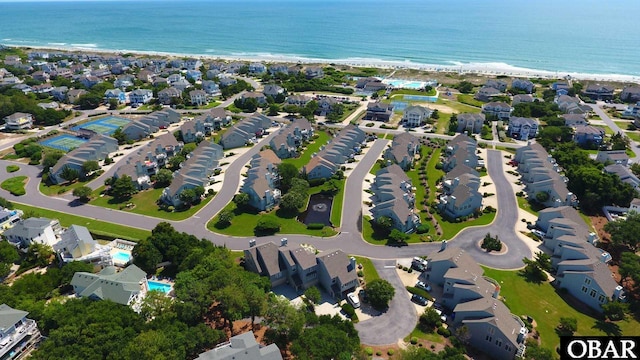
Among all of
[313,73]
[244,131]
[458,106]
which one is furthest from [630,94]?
[244,131]

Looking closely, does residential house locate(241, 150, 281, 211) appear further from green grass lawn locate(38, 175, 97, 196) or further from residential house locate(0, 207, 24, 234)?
residential house locate(0, 207, 24, 234)

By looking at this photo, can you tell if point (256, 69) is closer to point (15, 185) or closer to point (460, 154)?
point (15, 185)

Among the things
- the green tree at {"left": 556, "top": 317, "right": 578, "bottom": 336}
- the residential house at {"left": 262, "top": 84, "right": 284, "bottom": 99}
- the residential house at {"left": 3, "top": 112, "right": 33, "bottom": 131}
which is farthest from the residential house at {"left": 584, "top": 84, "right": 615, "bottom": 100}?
the residential house at {"left": 3, "top": 112, "right": 33, "bottom": 131}

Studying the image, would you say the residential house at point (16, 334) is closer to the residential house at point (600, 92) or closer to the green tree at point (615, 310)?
the green tree at point (615, 310)

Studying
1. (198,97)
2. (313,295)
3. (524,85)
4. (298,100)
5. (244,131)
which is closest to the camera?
(313,295)

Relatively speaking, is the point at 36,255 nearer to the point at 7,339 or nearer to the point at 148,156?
the point at 7,339

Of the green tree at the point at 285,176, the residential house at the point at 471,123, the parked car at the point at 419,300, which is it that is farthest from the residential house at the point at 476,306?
the residential house at the point at 471,123
